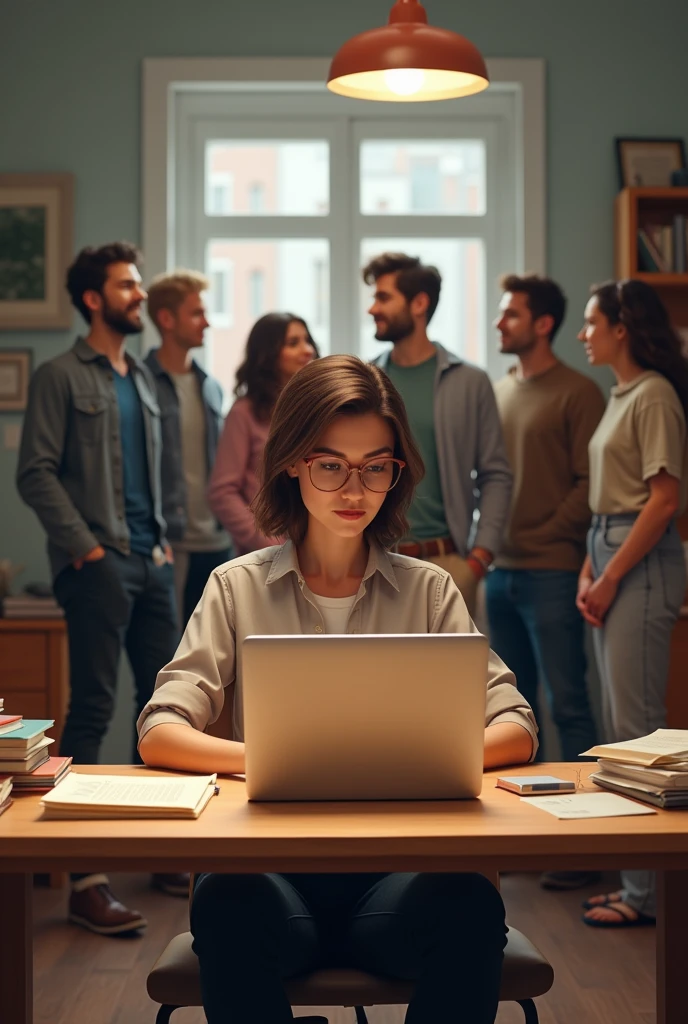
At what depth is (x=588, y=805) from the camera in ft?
4.76

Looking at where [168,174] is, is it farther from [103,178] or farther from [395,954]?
[395,954]

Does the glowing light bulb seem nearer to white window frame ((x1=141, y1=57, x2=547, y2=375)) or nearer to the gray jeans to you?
the gray jeans

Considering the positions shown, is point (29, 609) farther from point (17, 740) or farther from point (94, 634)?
point (17, 740)

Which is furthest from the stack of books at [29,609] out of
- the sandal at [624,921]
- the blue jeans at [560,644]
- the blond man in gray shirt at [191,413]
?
the sandal at [624,921]

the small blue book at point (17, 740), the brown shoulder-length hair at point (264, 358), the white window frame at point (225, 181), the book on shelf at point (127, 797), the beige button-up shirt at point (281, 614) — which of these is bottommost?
the book on shelf at point (127, 797)

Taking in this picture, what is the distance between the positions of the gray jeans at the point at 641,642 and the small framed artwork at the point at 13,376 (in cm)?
230

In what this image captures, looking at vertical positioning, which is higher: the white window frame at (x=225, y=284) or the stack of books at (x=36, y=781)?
the white window frame at (x=225, y=284)

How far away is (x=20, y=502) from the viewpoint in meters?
4.43

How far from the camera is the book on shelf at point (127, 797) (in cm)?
138

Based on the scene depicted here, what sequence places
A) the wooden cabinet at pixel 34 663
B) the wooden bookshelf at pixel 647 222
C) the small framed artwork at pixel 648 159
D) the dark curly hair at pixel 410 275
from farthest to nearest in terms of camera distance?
1. the small framed artwork at pixel 648 159
2. the wooden bookshelf at pixel 647 222
3. the wooden cabinet at pixel 34 663
4. the dark curly hair at pixel 410 275

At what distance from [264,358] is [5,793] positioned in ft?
7.48

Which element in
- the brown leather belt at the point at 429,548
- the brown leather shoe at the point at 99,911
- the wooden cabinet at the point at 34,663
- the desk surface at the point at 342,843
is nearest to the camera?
the desk surface at the point at 342,843

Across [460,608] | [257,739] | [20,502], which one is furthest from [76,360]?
[257,739]

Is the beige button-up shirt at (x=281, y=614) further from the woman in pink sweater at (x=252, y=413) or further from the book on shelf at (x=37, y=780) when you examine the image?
the woman in pink sweater at (x=252, y=413)
